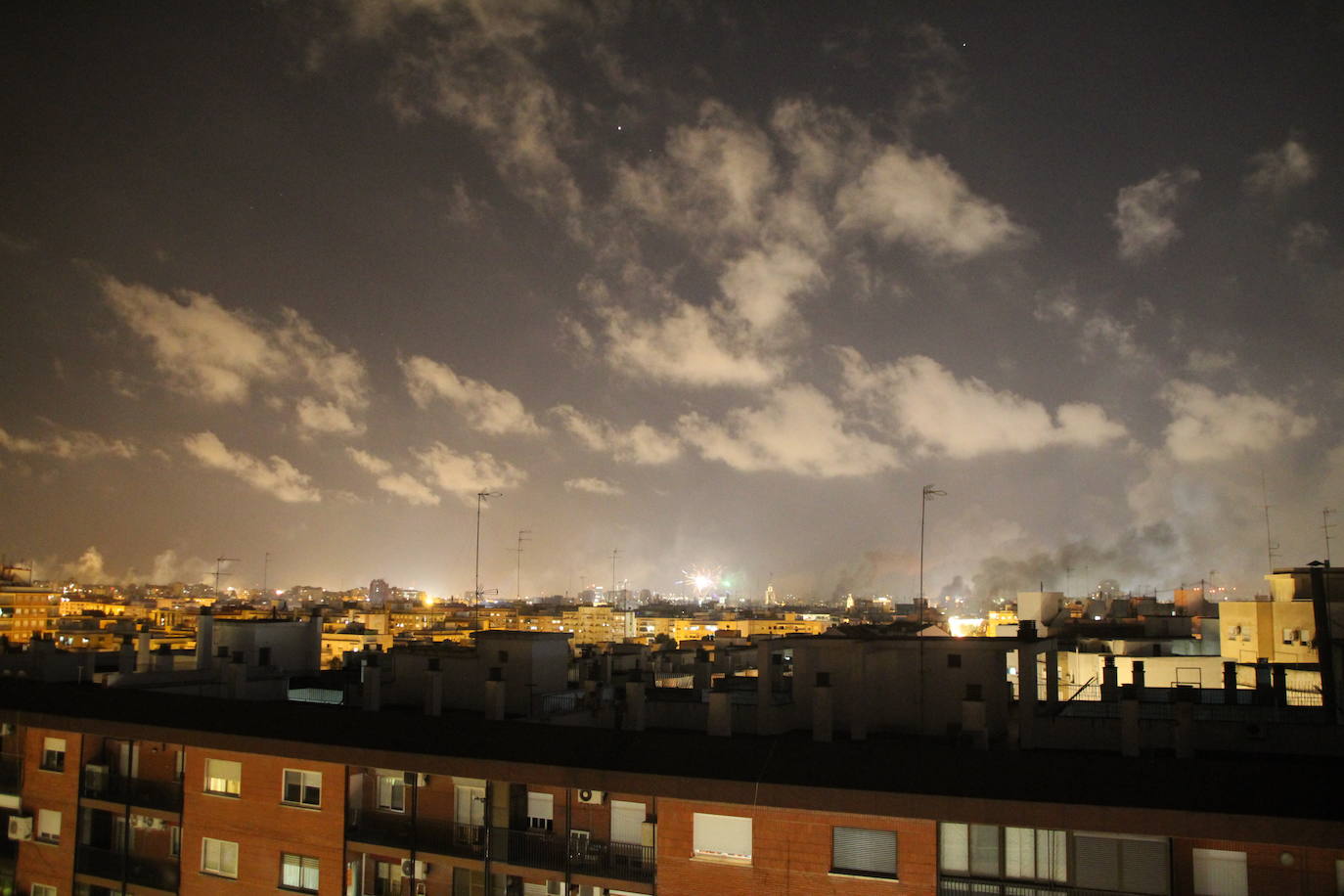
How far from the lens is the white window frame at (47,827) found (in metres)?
19.6

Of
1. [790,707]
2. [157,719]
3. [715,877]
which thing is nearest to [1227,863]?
[715,877]

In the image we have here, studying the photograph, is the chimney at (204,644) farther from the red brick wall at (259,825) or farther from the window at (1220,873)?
the window at (1220,873)

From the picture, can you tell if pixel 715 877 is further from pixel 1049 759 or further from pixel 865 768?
pixel 1049 759

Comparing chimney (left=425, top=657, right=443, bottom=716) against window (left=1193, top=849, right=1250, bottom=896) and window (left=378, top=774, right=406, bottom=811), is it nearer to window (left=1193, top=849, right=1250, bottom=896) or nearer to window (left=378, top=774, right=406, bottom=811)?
window (left=378, top=774, right=406, bottom=811)

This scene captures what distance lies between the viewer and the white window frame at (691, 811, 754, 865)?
13633mm

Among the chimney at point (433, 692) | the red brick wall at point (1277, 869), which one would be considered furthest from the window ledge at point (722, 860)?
the chimney at point (433, 692)

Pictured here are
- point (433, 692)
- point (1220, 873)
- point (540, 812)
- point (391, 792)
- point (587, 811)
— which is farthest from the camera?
point (433, 692)

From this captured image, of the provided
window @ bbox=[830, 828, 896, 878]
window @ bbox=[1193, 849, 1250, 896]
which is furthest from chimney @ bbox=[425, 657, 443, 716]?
window @ bbox=[1193, 849, 1250, 896]

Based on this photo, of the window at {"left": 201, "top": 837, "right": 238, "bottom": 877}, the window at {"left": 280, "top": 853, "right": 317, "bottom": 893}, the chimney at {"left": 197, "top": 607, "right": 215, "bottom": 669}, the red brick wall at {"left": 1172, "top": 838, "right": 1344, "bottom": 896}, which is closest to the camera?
the red brick wall at {"left": 1172, "top": 838, "right": 1344, "bottom": 896}

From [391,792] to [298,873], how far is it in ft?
6.60

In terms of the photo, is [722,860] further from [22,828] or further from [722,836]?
[22,828]

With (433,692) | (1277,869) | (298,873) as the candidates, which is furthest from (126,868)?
(1277,869)

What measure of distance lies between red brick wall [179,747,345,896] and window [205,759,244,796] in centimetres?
8

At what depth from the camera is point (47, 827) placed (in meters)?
19.7
